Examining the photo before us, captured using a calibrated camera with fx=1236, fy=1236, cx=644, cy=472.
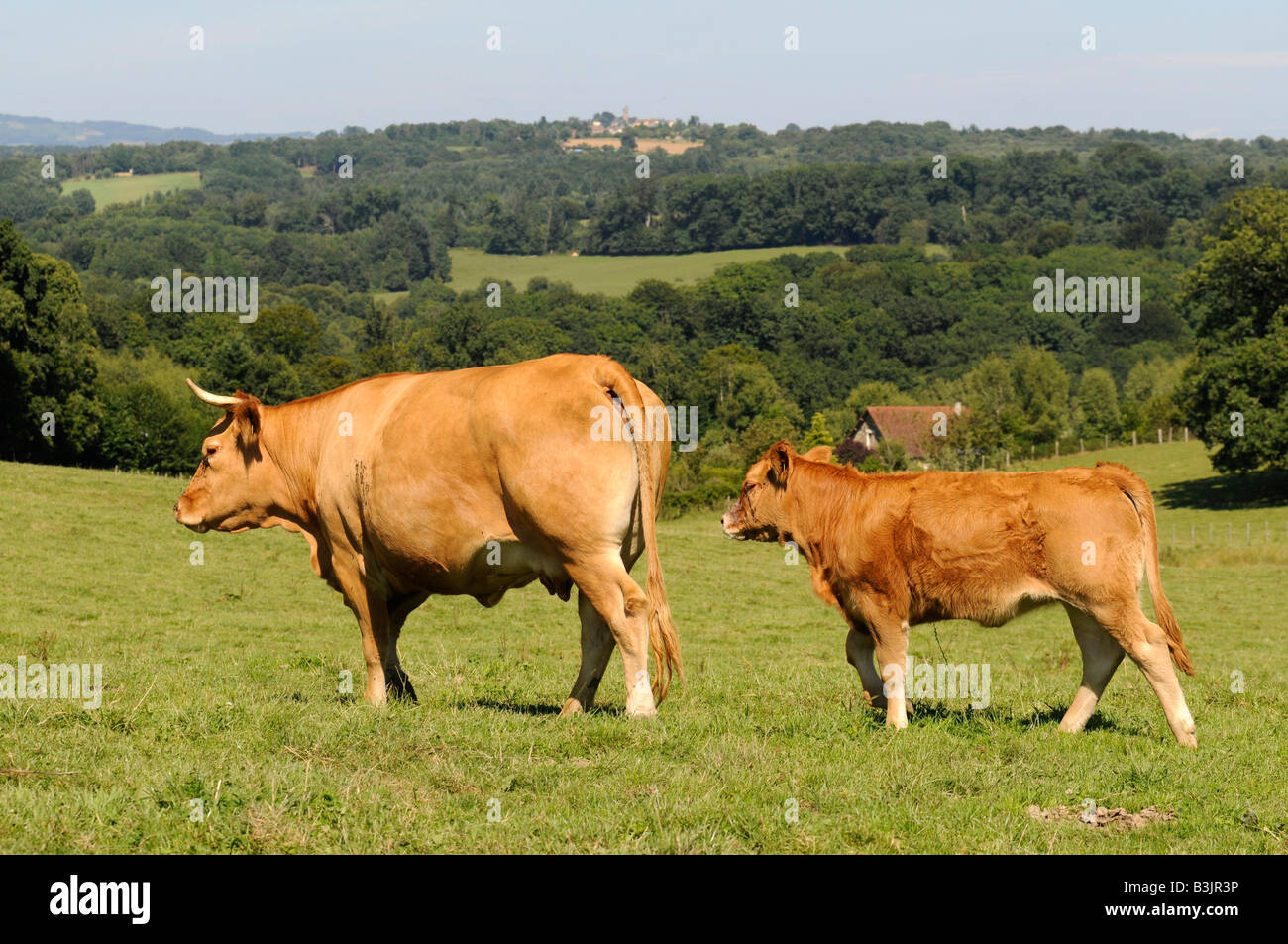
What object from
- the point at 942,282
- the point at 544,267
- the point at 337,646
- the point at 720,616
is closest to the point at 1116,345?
the point at 942,282

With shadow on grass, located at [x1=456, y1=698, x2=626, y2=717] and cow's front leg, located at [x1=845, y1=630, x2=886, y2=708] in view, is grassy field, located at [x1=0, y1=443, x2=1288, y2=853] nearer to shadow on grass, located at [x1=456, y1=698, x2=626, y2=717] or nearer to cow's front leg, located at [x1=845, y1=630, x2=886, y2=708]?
shadow on grass, located at [x1=456, y1=698, x2=626, y2=717]

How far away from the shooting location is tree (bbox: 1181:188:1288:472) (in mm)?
55812

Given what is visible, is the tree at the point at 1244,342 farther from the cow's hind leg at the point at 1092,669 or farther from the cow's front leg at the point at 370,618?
the cow's front leg at the point at 370,618

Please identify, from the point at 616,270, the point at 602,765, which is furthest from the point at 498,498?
the point at 616,270

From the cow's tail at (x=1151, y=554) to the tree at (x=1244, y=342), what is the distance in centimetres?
5015

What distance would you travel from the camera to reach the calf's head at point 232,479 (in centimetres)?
1086

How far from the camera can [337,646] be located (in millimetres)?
18312

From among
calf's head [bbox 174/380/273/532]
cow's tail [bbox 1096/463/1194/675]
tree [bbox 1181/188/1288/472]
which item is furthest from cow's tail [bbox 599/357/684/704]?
tree [bbox 1181/188/1288/472]

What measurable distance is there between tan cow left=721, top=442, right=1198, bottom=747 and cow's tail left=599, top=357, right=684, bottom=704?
5.69ft

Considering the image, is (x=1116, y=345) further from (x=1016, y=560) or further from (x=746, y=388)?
(x=1016, y=560)

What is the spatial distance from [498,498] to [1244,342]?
5711 cm

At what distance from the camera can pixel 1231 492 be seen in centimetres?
6072

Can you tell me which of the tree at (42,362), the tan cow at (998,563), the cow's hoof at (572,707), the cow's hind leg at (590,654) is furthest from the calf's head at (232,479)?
the tree at (42,362)

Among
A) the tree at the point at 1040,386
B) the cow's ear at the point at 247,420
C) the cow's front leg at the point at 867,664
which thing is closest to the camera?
the cow's front leg at the point at 867,664
